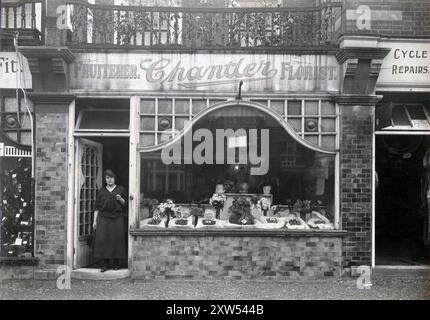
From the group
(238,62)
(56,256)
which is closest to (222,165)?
(238,62)

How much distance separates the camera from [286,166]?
8.80 m

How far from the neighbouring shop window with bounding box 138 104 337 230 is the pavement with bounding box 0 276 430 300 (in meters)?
0.99

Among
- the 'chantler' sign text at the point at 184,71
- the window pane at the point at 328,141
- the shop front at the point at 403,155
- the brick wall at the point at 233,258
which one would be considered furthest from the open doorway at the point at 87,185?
the shop front at the point at 403,155

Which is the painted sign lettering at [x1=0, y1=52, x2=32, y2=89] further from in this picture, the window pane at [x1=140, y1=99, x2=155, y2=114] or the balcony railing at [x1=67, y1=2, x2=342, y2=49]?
the window pane at [x1=140, y1=99, x2=155, y2=114]

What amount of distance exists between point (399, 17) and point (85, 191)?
20.5 feet

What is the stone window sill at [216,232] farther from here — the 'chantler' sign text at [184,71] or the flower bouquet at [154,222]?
the 'chantler' sign text at [184,71]

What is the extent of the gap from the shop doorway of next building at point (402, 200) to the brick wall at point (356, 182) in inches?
34.5

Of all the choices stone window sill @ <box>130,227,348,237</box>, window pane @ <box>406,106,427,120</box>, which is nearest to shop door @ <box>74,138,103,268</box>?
stone window sill @ <box>130,227,348,237</box>

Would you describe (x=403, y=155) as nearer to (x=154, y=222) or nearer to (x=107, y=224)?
(x=154, y=222)

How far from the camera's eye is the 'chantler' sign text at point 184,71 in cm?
867

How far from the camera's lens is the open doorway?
29.0 ft

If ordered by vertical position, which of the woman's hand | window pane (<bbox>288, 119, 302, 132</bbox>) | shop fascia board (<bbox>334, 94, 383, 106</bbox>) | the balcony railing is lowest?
the woman's hand

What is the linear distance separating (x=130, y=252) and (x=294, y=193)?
A: 294cm

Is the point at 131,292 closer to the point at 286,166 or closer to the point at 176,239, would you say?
the point at 176,239
